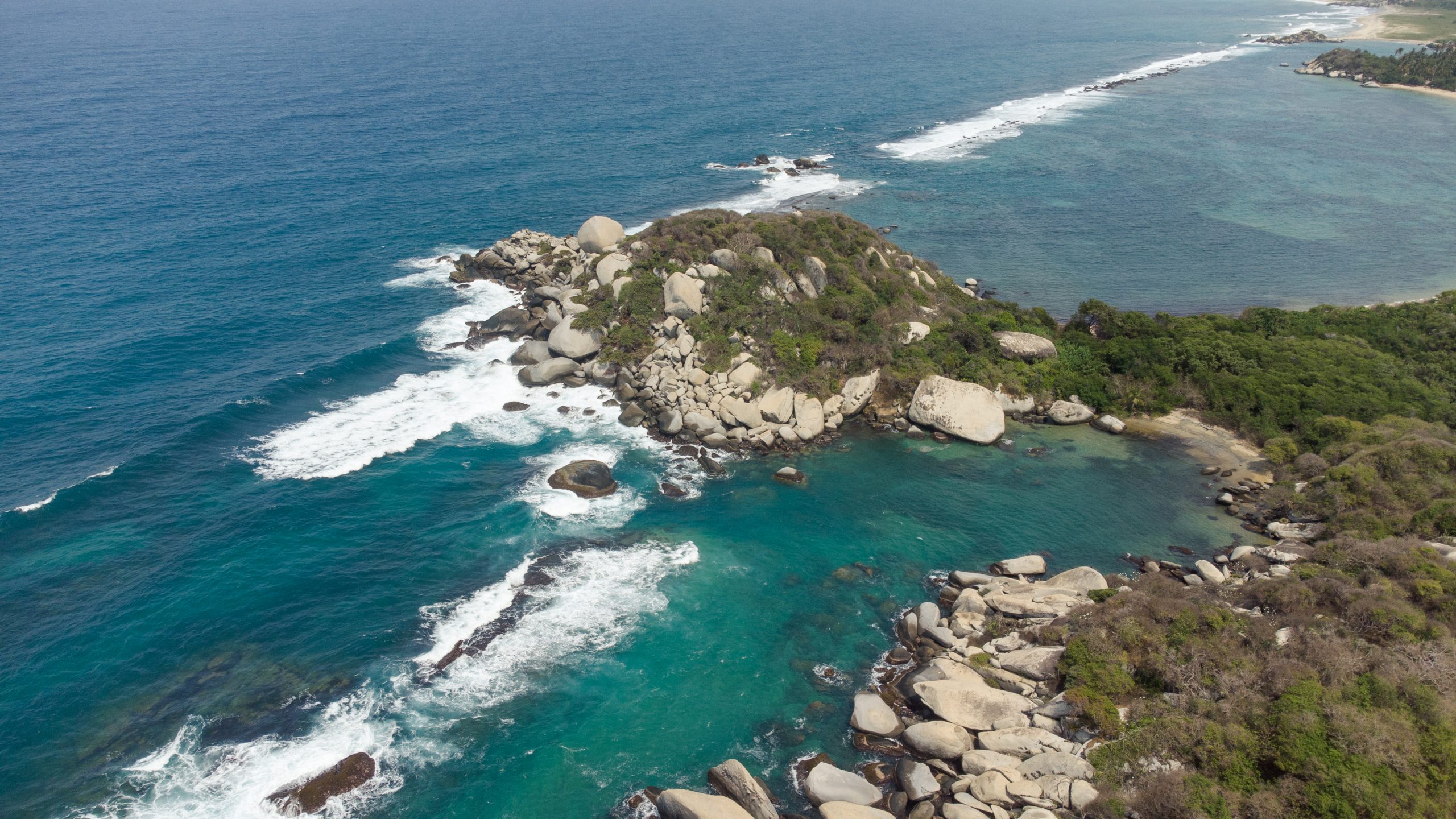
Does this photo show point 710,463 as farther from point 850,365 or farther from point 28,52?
point 28,52

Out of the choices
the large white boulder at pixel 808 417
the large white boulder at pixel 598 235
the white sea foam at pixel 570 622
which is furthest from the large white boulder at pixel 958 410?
the large white boulder at pixel 598 235

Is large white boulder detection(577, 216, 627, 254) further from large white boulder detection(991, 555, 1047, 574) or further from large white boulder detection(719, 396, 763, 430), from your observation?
large white boulder detection(991, 555, 1047, 574)

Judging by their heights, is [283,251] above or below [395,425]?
above

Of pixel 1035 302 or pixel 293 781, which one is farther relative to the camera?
pixel 1035 302

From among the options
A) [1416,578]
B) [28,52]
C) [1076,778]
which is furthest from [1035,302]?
[28,52]

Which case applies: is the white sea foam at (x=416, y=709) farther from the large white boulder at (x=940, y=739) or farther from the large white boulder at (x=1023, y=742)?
the large white boulder at (x=1023, y=742)

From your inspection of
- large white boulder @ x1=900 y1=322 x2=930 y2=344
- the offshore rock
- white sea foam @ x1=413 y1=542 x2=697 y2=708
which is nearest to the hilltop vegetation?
large white boulder @ x1=900 y1=322 x2=930 y2=344
